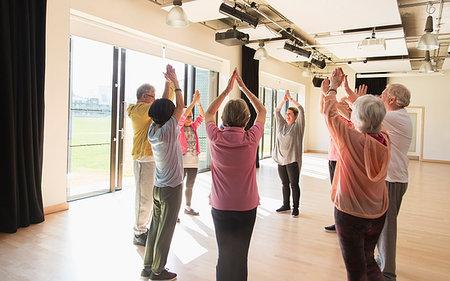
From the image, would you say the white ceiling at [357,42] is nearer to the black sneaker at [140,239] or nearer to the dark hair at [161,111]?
the dark hair at [161,111]

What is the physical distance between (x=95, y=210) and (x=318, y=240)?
3.08m

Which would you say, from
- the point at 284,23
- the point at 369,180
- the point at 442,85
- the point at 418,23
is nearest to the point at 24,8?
the point at 369,180

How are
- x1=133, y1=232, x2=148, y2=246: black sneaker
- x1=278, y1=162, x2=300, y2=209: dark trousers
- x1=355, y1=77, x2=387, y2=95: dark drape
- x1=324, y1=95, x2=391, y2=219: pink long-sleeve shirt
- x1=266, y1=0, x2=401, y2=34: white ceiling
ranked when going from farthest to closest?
x1=355, y1=77, x2=387, y2=95: dark drape, x1=266, y1=0, x2=401, y2=34: white ceiling, x1=278, y1=162, x2=300, y2=209: dark trousers, x1=133, y1=232, x2=148, y2=246: black sneaker, x1=324, y1=95, x2=391, y2=219: pink long-sleeve shirt

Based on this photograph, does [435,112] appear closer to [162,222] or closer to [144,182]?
[144,182]

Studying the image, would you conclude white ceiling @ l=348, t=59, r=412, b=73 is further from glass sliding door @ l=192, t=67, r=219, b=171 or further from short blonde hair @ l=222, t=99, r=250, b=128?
short blonde hair @ l=222, t=99, r=250, b=128

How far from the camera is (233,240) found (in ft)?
6.97

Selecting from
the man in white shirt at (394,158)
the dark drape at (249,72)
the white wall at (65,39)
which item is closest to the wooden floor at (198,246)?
the man in white shirt at (394,158)

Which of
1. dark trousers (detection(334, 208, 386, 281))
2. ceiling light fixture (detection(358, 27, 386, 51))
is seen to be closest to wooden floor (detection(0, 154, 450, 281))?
dark trousers (detection(334, 208, 386, 281))

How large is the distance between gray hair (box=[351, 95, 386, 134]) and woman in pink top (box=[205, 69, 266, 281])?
0.61 m

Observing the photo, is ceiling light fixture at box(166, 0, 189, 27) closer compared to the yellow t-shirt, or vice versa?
the yellow t-shirt

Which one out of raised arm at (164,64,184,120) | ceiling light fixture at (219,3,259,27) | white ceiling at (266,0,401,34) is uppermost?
white ceiling at (266,0,401,34)

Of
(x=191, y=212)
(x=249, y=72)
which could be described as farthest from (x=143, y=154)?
(x=249, y=72)

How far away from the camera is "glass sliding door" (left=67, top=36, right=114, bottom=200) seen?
17.7 feet

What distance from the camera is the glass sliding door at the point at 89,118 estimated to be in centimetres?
539
